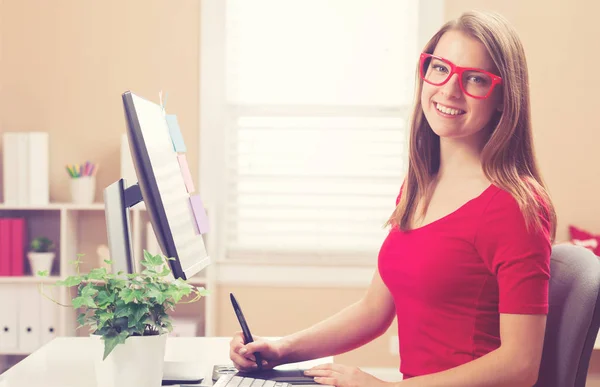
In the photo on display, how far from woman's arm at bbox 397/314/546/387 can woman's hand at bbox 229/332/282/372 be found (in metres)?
0.31

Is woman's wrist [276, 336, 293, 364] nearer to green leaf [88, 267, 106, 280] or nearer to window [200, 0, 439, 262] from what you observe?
green leaf [88, 267, 106, 280]

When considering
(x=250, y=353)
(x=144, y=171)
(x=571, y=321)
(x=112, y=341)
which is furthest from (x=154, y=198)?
(x=571, y=321)

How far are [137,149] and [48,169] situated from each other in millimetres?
2495

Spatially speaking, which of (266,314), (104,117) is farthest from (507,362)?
(104,117)

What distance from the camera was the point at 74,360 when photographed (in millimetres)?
1505

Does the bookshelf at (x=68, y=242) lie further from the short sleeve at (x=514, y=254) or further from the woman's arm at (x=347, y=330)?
the short sleeve at (x=514, y=254)

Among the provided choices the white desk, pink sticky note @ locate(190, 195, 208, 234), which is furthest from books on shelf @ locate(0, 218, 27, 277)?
pink sticky note @ locate(190, 195, 208, 234)

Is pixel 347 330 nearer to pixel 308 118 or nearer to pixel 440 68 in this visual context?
pixel 440 68

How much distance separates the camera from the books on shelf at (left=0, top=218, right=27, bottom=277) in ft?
10.9

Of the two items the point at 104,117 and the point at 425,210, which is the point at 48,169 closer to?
the point at 104,117

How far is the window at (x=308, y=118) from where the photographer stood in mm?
3486

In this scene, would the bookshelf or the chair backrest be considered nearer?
the chair backrest

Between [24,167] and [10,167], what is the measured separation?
0.06 meters

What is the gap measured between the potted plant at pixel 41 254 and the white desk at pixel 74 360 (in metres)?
1.76
